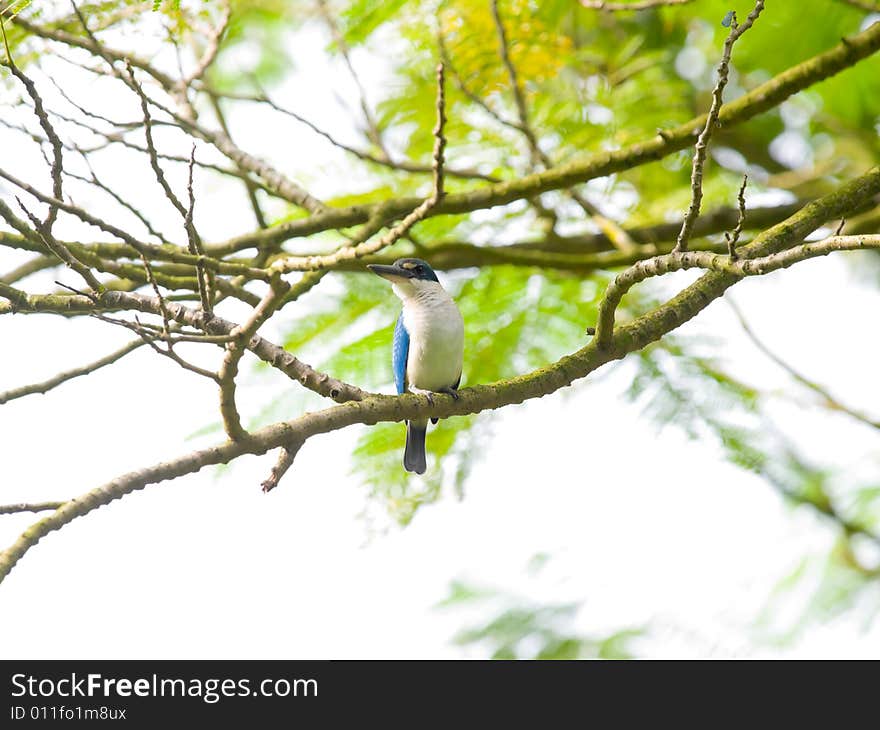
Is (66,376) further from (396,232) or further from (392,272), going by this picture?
(392,272)

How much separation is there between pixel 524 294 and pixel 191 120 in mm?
2040

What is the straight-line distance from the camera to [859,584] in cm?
505

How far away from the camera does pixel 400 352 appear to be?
574 cm

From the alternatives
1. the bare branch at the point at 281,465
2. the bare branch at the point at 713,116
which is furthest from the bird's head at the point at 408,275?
the bare branch at the point at 713,116

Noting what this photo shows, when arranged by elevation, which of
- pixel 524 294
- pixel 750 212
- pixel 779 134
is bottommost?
pixel 524 294

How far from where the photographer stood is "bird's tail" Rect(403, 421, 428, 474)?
556 centimetres

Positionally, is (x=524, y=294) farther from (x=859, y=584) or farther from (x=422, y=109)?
(x=859, y=584)

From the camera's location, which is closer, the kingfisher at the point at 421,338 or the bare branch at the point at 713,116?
the bare branch at the point at 713,116

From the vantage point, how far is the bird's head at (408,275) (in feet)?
18.2

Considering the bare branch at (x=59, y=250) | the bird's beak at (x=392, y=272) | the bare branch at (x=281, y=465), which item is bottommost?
the bare branch at (x=281, y=465)

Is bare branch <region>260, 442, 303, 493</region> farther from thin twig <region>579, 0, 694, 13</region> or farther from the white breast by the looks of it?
thin twig <region>579, 0, 694, 13</region>

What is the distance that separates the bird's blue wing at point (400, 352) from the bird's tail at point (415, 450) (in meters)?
0.32

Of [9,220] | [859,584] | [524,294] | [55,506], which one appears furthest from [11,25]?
[859,584]

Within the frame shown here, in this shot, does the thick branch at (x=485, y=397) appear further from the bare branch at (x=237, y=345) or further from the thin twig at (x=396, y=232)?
the thin twig at (x=396, y=232)
